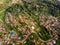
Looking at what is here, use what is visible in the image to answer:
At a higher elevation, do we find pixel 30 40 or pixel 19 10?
pixel 19 10

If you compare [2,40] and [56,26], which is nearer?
[2,40]

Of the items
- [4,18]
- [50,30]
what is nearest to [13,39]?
[4,18]

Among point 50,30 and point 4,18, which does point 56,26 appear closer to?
point 50,30

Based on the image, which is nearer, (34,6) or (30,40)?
(30,40)

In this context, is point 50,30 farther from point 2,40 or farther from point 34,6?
point 2,40

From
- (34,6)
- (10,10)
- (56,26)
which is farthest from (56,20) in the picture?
(10,10)

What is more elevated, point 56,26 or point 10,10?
point 10,10
